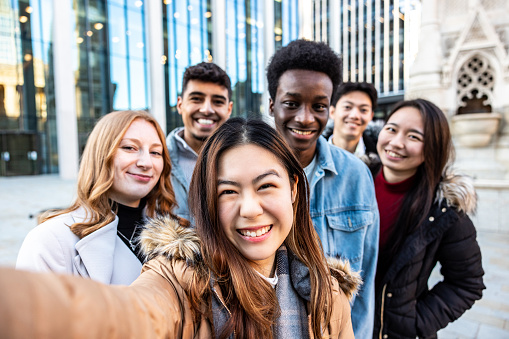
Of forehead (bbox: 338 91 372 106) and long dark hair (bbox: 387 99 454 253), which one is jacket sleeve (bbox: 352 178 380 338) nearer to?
long dark hair (bbox: 387 99 454 253)

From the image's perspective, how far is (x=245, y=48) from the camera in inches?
962

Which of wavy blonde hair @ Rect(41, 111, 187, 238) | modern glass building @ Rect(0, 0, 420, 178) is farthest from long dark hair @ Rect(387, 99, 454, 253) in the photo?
modern glass building @ Rect(0, 0, 420, 178)

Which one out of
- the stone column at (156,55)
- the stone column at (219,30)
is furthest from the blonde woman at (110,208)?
the stone column at (219,30)

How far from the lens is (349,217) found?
6.79 feet

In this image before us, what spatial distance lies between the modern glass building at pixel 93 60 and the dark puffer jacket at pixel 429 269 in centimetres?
1553

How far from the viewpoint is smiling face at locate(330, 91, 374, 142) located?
348 cm

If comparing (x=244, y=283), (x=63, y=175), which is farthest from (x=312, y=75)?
(x=63, y=175)

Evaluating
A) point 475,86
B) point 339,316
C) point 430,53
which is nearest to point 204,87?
point 339,316

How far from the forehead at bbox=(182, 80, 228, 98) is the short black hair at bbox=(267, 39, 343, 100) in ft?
2.38

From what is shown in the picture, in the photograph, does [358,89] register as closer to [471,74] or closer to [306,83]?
[306,83]

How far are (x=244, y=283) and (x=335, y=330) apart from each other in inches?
20.5

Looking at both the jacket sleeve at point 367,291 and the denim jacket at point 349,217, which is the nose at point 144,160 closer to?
the denim jacket at point 349,217

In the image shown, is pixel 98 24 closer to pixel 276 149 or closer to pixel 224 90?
pixel 224 90

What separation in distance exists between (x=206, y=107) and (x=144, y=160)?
1.08m
